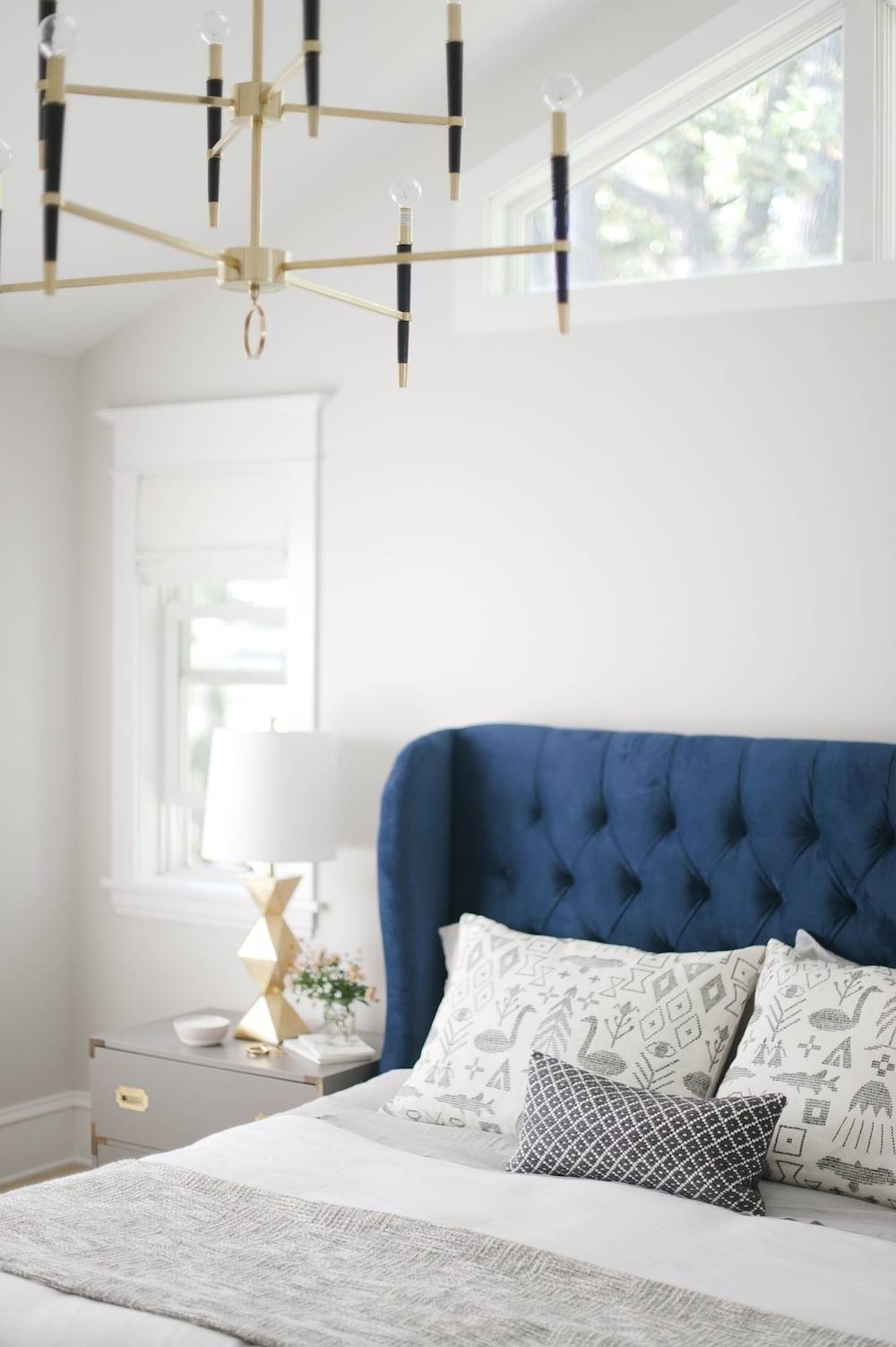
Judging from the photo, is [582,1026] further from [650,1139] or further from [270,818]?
[270,818]

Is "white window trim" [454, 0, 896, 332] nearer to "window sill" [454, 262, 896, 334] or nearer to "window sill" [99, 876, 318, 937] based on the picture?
"window sill" [454, 262, 896, 334]

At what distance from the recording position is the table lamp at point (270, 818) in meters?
3.58

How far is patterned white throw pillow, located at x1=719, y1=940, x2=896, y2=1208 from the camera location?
2572 millimetres

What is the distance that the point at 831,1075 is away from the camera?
2.64 metres

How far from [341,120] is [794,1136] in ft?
8.50

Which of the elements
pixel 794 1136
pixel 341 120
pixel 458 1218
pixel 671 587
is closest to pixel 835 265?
pixel 671 587

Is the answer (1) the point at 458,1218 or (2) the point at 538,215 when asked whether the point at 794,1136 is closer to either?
(1) the point at 458,1218

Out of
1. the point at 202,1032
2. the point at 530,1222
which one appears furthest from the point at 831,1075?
the point at 202,1032

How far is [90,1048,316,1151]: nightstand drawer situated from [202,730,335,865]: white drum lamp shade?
52 cm

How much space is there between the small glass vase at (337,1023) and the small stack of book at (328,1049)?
10 mm

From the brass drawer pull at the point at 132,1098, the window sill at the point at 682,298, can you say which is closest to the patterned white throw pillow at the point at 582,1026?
the brass drawer pull at the point at 132,1098

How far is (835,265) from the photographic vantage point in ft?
10.5

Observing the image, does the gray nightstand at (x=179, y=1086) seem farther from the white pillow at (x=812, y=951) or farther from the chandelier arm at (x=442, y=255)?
the chandelier arm at (x=442, y=255)

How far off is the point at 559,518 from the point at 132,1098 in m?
1.79
